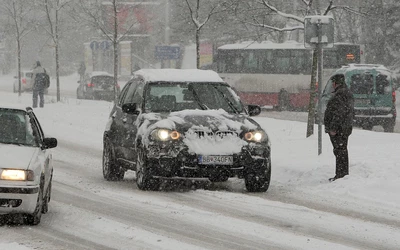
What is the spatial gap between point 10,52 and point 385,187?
86.5 metres

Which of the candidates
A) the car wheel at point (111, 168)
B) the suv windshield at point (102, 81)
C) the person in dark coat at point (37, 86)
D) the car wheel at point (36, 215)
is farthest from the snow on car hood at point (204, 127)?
the suv windshield at point (102, 81)

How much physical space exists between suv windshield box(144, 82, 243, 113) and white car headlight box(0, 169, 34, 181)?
433cm

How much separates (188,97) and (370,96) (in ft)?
51.1

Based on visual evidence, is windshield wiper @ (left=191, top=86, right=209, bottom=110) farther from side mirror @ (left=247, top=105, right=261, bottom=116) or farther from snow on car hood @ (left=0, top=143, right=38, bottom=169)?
snow on car hood @ (left=0, top=143, right=38, bottom=169)

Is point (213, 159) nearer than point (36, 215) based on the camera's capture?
No

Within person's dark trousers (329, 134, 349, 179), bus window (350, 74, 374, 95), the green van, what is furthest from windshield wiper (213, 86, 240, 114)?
bus window (350, 74, 374, 95)

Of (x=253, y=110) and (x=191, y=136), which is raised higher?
(x=253, y=110)

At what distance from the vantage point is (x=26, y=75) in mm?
62875

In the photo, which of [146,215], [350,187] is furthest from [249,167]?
[146,215]

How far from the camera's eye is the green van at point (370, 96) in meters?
28.5

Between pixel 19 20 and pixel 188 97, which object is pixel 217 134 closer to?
pixel 188 97

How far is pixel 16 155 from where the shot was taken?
32.4ft

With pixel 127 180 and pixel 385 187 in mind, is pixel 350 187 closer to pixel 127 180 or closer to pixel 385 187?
pixel 385 187

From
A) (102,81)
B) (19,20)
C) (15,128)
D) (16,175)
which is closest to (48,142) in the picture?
(15,128)
